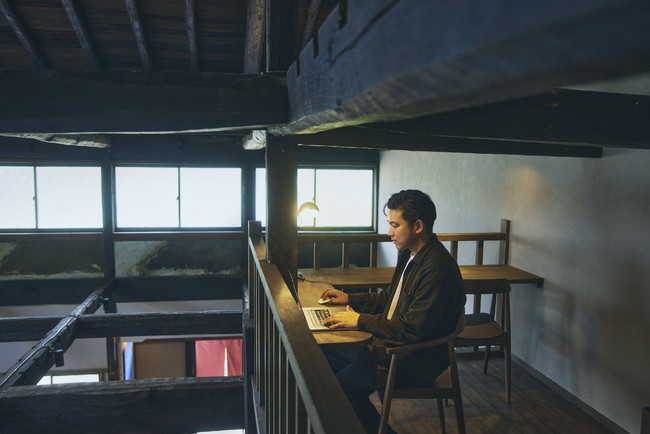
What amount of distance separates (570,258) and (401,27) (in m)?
3.51

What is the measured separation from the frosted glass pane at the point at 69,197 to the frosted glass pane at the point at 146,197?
0.41m

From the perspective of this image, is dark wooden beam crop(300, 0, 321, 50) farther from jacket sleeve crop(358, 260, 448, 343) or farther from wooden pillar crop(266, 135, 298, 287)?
jacket sleeve crop(358, 260, 448, 343)

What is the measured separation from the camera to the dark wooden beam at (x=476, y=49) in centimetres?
37

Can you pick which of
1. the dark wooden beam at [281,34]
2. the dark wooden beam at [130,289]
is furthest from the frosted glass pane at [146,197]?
the dark wooden beam at [281,34]

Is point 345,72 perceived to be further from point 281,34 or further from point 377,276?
point 377,276

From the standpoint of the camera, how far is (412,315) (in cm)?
214

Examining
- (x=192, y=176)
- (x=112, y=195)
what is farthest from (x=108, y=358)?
(x=192, y=176)

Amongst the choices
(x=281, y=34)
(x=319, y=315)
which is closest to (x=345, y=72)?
(x=319, y=315)

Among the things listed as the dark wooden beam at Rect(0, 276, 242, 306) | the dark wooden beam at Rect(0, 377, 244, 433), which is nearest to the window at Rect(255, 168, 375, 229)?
the dark wooden beam at Rect(0, 276, 242, 306)

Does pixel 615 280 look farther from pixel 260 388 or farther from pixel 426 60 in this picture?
pixel 426 60

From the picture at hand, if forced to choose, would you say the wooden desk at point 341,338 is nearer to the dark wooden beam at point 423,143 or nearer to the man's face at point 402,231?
the man's face at point 402,231

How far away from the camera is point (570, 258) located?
350cm

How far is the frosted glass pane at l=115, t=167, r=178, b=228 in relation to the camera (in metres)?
8.07

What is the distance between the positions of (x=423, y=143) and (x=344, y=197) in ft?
18.8
